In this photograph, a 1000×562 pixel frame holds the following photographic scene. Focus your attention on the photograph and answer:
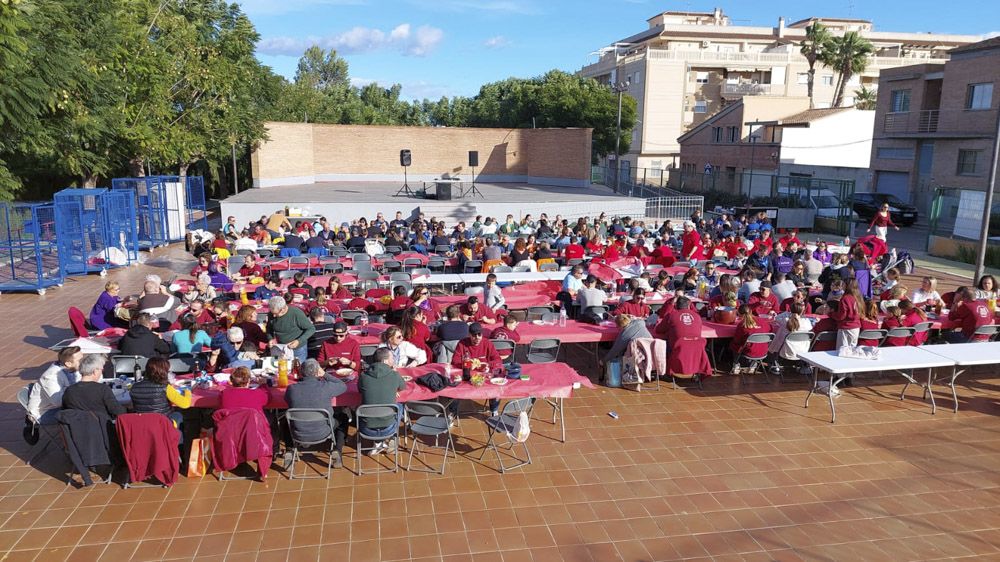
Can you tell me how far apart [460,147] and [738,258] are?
28.6 meters

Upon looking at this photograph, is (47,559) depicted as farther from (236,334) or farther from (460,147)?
(460,147)

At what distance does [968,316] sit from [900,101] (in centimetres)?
2996

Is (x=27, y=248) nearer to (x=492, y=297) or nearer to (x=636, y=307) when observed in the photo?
(x=492, y=297)

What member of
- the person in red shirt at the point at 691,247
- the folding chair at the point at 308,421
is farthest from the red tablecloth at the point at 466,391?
the person in red shirt at the point at 691,247

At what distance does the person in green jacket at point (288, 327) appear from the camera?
859cm

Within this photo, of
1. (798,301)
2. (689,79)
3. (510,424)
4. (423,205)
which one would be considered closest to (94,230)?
(423,205)

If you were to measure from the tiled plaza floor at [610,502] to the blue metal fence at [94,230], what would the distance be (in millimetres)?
9967

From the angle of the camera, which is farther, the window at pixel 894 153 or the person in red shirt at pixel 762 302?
the window at pixel 894 153

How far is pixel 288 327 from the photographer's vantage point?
866 cm

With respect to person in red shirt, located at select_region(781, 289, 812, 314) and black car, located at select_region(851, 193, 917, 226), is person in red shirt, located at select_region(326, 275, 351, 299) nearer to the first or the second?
person in red shirt, located at select_region(781, 289, 812, 314)

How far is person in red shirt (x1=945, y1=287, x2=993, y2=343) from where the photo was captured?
970 centimetres

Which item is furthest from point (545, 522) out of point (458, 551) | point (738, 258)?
point (738, 258)

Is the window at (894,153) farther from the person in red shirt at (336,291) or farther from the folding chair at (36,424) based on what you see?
the folding chair at (36,424)

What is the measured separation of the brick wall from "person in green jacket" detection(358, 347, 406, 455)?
31171 millimetres
